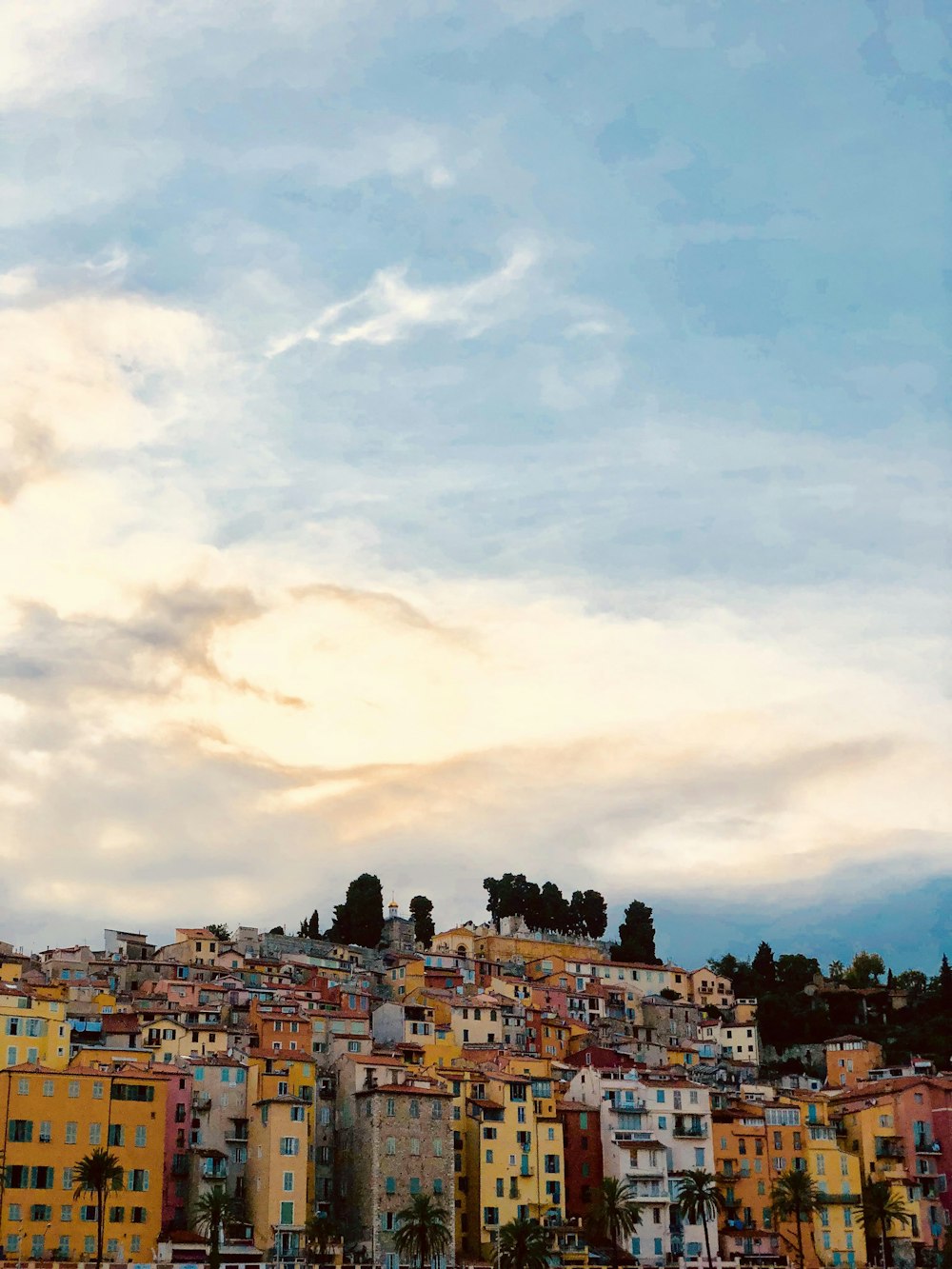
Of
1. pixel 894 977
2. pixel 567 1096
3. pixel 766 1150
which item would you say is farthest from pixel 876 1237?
pixel 894 977

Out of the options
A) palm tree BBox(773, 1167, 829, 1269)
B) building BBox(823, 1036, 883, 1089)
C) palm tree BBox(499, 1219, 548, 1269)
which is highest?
building BBox(823, 1036, 883, 1089)

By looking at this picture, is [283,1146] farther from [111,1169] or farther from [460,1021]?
[460,1021]

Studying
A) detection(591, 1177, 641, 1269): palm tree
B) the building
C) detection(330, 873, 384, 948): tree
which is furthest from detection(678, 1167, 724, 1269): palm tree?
detection(330, 873, 384, 948): tree

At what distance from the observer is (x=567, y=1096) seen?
115m

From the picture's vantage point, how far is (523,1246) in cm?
9506

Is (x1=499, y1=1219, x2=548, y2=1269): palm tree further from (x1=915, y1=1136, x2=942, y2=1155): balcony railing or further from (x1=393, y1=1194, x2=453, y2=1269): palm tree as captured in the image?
(x1=915, y1=1136, x2=942, y2=1155): balcony railing

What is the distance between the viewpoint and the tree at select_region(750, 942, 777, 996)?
6988 inches

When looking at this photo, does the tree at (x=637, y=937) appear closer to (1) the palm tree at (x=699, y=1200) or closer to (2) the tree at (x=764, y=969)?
(2) the tree at (x=764, y=969)

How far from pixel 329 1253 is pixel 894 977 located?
109 meters

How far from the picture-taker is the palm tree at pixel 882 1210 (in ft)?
356

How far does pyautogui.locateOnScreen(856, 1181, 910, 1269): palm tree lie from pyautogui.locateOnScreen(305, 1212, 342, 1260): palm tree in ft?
120

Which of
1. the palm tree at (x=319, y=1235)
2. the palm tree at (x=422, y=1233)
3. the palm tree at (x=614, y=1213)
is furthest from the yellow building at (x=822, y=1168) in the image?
the palm tree at (x=319, y=1235)

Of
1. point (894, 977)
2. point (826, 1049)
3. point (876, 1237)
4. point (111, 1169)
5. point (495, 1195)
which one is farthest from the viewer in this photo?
point (894, 977)

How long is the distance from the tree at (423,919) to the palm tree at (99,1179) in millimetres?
88272
